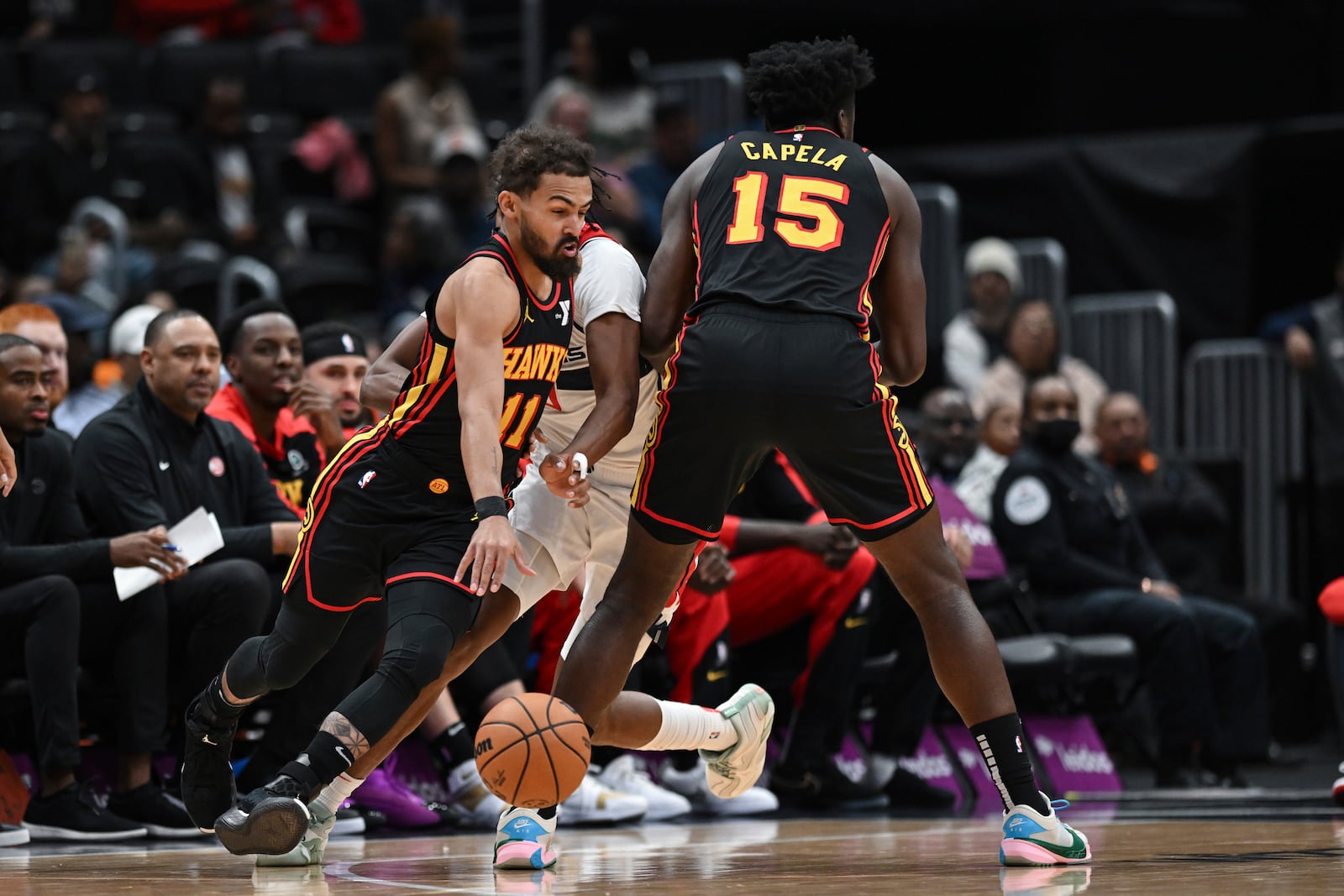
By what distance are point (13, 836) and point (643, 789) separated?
2466 mm

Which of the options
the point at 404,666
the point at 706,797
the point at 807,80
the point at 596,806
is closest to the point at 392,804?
the point at 596,806

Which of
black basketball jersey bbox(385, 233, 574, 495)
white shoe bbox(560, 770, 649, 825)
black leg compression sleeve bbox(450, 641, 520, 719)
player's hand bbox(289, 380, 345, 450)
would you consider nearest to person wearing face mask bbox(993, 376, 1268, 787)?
white shoe bbox(560, 770, 649, 825)

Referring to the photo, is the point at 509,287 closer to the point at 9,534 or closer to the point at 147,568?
the point at 147,568

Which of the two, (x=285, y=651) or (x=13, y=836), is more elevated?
(x=285, y=651)

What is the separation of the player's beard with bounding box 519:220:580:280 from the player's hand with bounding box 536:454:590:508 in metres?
0.55

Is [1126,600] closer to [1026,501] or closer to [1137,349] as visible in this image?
[1026,501]

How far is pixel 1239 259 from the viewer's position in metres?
12.7

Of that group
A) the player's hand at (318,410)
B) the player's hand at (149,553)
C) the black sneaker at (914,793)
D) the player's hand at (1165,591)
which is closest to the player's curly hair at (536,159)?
the player's hand at (149,553)

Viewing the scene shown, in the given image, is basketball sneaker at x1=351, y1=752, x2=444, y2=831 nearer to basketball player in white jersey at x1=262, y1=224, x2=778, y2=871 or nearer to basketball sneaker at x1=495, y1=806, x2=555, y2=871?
basketball player in white jersey at x1=262, y1=224, x2=778, y2=871

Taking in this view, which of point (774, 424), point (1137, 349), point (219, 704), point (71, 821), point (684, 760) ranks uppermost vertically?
point (774, 424)

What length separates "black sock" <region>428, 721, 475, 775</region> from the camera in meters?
7.24

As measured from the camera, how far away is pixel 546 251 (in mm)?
5242

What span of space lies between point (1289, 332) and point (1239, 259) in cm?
123

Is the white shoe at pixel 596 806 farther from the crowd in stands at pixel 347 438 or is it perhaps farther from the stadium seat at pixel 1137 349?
the stadium seat at pixel 1137 349
